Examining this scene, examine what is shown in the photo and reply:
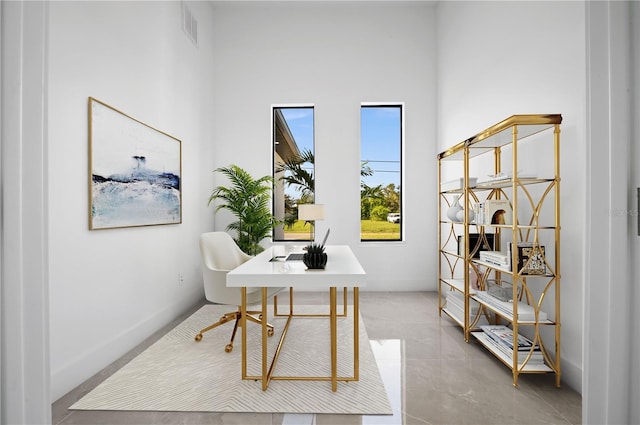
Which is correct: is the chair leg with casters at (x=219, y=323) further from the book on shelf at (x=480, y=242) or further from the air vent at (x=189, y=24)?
the air vent at (x=189, y=24)

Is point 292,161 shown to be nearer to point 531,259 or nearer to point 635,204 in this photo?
point 531,259

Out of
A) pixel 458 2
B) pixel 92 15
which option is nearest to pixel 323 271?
pixel 92 15

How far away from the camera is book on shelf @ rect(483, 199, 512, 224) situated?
2.33 m

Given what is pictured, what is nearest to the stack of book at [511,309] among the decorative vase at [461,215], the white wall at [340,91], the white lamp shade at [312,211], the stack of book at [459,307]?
the stack of book at [459,307]

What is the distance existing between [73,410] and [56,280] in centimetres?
76

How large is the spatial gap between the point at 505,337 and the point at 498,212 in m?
0.90

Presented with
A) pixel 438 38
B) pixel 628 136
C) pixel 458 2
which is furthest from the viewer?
pixel 438 38

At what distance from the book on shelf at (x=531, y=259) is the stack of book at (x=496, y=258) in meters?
0.10

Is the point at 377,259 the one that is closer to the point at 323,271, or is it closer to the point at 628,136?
the point at 323,271

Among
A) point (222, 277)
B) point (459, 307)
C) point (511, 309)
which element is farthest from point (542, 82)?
point (222, 277)

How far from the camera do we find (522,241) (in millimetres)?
2490

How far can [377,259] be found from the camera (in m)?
4.48

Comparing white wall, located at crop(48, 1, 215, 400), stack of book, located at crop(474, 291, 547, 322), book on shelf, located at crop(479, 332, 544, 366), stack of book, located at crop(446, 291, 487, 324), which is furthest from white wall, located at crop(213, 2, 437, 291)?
book on shelf, located at crop(479, 332, 544, 366)

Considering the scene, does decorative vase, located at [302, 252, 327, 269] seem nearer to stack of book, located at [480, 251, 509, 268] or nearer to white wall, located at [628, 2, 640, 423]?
stack of book, located at [480, 251, 509, 268]
